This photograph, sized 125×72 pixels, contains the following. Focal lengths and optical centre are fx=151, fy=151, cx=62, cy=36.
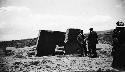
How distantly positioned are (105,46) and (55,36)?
22.1 ft

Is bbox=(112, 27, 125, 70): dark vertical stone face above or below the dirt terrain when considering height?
above

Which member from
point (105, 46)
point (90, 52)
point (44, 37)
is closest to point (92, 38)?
point (90, 52)

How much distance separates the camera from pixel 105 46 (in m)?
18.3

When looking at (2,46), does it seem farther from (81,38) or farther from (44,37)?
(81,38)

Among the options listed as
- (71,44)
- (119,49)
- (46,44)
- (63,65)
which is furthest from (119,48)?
(46,44)

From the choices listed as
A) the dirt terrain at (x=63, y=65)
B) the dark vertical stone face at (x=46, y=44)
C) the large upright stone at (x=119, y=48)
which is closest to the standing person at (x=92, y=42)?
the dirt terrain at (x=63, y=65)

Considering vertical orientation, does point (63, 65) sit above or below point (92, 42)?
below

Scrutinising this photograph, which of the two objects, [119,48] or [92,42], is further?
[92,42]

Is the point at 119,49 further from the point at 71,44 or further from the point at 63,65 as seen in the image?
the point at 71,44

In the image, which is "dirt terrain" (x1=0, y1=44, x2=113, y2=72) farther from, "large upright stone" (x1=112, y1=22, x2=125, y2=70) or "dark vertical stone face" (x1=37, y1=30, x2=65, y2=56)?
"dark vertical stone face" (x1=37, y1=30, x2=65, y2=56)

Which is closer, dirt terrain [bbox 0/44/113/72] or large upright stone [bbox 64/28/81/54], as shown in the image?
dirt terrain [bbox 0/44/113/72]

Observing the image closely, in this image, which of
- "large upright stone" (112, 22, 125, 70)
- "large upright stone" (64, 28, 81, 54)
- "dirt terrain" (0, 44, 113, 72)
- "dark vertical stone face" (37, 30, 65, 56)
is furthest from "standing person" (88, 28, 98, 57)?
"dark vertical stone face" (37, 30, 65, 56)

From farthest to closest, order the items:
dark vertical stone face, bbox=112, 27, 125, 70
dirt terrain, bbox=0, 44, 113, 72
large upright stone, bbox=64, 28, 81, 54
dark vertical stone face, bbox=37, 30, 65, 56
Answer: large upright stone, bbox=64, 28, 81, 54 < dark vertical stone face, bbox=37, 30, 65, 56 < dirt terrain, bbox=0, 44, 113, 72 < dark vertical stone face, bbox=112, 27, 125, 70

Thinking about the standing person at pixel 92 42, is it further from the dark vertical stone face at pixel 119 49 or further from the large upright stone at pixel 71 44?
the dark vertical stone face at pixel 119 49
